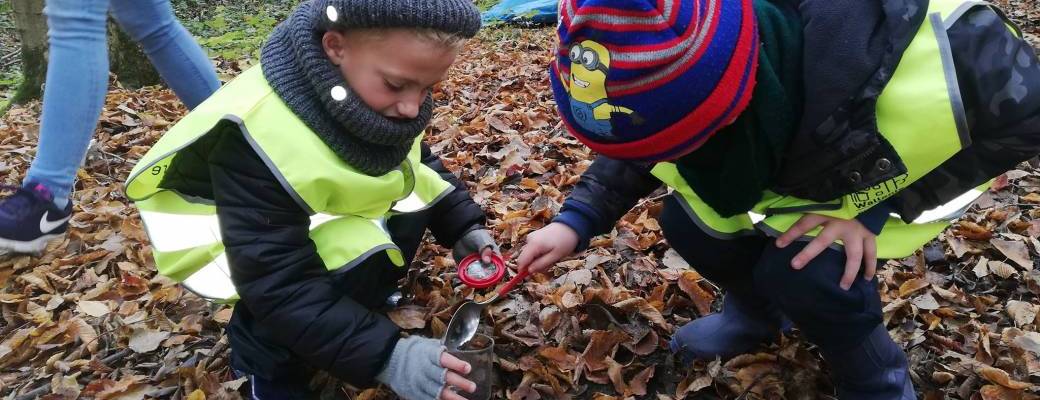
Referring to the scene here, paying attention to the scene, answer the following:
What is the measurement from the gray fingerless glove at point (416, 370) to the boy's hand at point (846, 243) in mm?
886

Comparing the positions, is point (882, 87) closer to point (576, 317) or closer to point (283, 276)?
point (576, 317)

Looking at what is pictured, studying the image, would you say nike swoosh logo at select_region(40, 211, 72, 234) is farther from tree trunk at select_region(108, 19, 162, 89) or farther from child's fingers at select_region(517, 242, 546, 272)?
tree trunk at select_region(108, 19, 162, 89)

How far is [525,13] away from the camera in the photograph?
28.1ft

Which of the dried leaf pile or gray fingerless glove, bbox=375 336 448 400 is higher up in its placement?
gray fingerless glove, bbox=375 336 448 400

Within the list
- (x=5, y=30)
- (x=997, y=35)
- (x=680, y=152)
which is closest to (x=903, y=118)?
(x=997, y=35)

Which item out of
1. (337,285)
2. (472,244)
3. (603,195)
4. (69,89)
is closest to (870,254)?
(603,195)

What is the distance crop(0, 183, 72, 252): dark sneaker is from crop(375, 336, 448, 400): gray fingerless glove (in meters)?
1.58

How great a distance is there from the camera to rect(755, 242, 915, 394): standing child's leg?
5.03 feet

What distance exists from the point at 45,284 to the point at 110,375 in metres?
0.70

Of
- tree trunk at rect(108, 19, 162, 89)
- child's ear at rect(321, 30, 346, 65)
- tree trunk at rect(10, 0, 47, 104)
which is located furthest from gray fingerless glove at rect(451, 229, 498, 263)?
tree trunk at rect(108, 19, 162, 89)

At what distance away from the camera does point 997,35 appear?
51.6 inches

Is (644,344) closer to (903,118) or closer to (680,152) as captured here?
(680,152)

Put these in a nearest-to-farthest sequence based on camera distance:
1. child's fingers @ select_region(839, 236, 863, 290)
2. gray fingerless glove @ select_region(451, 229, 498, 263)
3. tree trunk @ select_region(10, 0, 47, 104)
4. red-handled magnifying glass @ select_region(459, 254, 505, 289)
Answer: child's fingers @ select_region(839, 236, 863, 290), red-handled magnifying glass @ select_region(459, 254, 505, 289), gray fingerless glove @ select_region(451, 229, 498, 263), tree trunk @ select_region(10, 0, 47, 104)

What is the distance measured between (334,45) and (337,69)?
0.06 meters
